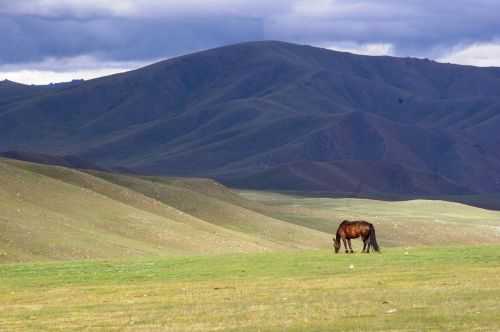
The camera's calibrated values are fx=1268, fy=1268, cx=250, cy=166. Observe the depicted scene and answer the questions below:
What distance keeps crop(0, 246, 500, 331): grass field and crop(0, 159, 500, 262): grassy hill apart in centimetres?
1633

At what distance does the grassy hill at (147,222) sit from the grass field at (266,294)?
53.6ft

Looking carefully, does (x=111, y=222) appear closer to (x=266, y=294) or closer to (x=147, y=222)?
(x=147, y=222)

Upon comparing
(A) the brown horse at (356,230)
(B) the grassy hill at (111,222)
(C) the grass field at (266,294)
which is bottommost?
(C) the grass field at (266,294)

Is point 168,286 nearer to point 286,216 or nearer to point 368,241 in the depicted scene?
point 368,241

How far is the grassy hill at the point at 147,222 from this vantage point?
5909cm

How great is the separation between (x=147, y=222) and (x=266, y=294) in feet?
145

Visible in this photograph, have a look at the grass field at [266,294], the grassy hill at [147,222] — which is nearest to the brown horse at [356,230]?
the grass field at [266,294]

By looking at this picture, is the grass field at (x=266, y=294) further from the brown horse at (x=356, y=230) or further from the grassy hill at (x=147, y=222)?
the grassy hill at (x=147, y=222)

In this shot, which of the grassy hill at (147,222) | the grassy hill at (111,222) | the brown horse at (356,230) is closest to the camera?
the brown horse at (356,230)

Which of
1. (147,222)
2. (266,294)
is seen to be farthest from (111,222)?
(266,294)

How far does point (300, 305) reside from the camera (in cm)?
2597

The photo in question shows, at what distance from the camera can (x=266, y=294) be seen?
93.8 feet

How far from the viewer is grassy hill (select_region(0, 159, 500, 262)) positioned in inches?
2327

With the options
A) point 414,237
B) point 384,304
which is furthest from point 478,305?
point 414,237
